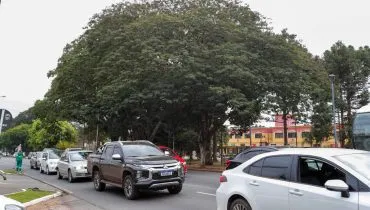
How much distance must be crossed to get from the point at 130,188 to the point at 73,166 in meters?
9.01

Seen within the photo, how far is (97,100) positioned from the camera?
119 ft

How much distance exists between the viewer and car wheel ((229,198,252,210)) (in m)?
8.22

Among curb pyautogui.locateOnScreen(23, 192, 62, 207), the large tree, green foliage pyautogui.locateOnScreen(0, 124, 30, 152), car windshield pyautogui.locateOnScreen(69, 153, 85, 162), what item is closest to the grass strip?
curb pyautogui.locateOnScreen(23, 192, 62, 207)

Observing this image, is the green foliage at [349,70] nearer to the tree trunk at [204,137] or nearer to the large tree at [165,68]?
the large tree at [165,68]

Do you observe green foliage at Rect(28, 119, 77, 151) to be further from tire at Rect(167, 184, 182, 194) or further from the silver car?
tire at Rect(167, 184, 182, 194)

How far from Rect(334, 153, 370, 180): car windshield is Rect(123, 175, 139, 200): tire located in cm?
841

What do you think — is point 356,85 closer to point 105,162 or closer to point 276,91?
point 276,91

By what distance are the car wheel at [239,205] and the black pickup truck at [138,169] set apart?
5897 mm

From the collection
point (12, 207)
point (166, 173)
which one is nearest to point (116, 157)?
point (166, 173)

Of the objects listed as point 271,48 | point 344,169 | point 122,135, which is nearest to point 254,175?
point 344,169

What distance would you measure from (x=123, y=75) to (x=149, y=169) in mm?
19662

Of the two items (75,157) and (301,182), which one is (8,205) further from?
(75,157)

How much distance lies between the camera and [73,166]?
22844 mm

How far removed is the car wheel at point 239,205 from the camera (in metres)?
8.22
